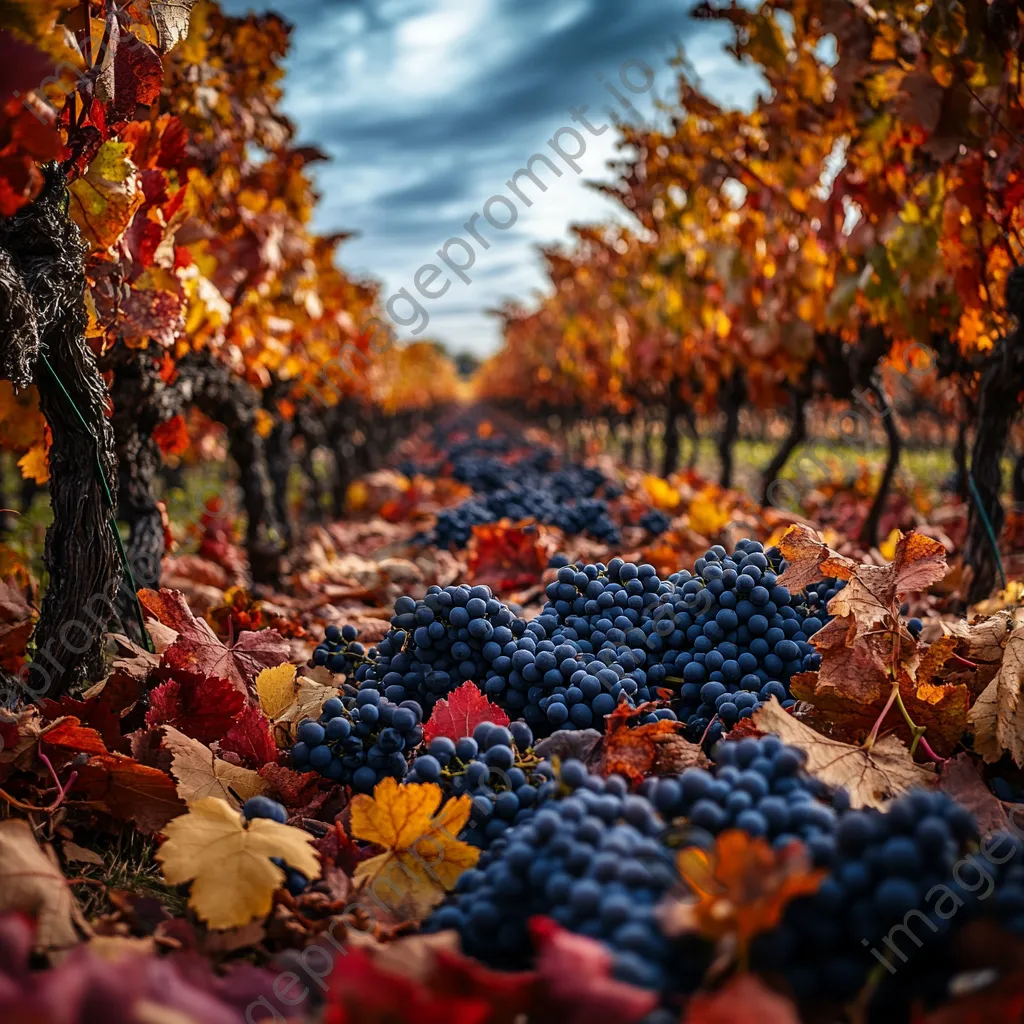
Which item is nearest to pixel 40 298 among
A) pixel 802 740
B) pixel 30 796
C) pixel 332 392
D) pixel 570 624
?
pixel 30 796

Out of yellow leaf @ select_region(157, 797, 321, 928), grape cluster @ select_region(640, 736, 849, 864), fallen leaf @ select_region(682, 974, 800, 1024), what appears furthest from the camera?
yellow leaf @ select_region(157, 797, 321, 928)

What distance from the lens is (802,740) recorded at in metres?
1.50

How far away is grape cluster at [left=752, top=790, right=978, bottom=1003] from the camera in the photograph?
98cm

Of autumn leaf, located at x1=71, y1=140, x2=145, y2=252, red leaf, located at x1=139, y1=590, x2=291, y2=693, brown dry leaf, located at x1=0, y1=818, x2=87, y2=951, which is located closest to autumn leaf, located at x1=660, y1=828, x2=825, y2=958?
brown dry leaf, located at x1=0, y1=818, x2=87, y2=951

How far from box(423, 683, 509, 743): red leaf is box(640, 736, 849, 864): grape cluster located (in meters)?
0.46

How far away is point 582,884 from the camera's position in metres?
1.06

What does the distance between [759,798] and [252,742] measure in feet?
3.76

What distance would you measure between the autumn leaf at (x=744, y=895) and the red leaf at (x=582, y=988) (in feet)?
0.31

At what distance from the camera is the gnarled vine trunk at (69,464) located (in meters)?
1.87

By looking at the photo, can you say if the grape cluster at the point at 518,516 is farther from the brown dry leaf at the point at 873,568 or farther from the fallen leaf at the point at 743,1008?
the fallen leaf at the point at 743,1008

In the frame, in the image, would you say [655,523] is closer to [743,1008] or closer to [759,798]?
[759,798]

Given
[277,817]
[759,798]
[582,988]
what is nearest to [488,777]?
[277,817]

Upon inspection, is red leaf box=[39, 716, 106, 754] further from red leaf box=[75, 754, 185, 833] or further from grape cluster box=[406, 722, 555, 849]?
grape cluster box=[406, 722, 555, 849]

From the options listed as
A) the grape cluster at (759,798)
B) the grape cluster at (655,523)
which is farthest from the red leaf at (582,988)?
the grape cluster at (655,523)
